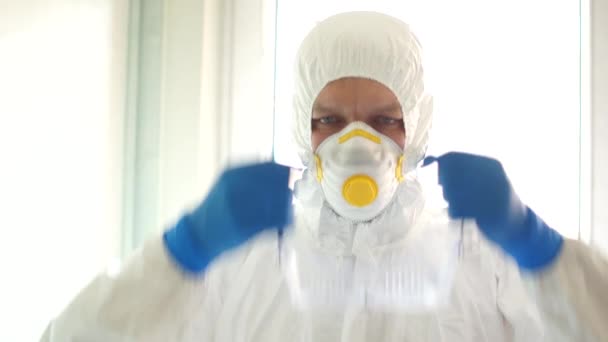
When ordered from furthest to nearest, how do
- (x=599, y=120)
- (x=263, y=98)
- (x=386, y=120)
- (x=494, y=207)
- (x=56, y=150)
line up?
(x=263, y=98) < (x=599, y=120) < (x=56, y=150) < (x=386, y=120) < (x=494, y=207)

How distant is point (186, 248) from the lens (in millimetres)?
801

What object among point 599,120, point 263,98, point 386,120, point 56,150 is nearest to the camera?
point 386,120

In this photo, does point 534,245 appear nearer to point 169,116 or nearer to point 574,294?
point 574,294

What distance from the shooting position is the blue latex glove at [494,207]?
0.75 m

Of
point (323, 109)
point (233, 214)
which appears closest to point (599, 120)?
point (323, 109)

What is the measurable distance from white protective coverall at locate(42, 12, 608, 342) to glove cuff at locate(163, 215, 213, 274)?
0.01m

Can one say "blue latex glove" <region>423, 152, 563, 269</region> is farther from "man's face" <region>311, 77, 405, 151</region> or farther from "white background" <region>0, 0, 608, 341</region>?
"white background" <region>0, 0, 608, 341</region>

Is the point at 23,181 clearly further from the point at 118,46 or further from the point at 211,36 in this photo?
the point at 211,36

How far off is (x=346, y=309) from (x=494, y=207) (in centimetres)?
27

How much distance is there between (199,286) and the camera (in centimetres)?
85

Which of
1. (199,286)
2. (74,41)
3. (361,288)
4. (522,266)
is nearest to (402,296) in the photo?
(361,288)

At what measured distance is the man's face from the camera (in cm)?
83

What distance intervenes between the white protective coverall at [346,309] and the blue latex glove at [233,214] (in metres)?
0.03

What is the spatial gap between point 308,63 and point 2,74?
0.48m
